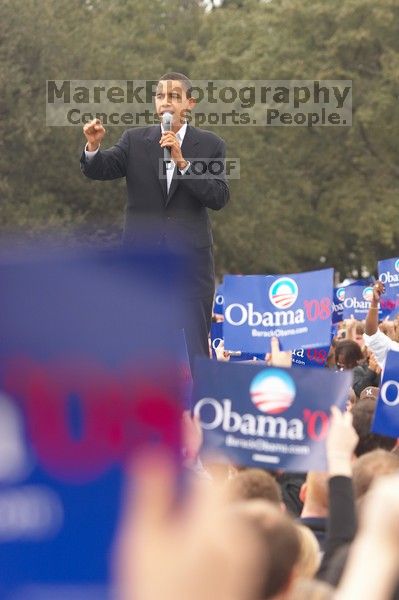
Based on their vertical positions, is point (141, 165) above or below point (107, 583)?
above

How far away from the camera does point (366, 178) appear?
45125 millimetres

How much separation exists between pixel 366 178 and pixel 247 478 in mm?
40991

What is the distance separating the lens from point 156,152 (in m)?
7.57

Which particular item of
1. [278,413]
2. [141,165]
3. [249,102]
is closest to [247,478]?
[278,413]

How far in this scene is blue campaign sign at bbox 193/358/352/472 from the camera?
15.4ft

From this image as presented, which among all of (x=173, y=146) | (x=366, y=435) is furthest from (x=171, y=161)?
(x=366, y=435)

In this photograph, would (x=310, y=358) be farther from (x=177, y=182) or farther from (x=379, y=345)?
(x=177, y=182)

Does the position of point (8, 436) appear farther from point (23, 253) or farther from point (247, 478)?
point (247, 478)

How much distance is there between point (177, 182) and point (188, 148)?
22 centimetres

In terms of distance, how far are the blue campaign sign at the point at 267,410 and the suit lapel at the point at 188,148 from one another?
2479 mm

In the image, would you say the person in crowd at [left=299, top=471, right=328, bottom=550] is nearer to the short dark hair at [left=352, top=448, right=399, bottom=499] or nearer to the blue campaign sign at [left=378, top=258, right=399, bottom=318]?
the short dark hair at [left=352, top=448, right=399, bottom=499]

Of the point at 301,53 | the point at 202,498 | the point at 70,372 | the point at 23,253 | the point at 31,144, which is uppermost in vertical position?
the point at 301,53

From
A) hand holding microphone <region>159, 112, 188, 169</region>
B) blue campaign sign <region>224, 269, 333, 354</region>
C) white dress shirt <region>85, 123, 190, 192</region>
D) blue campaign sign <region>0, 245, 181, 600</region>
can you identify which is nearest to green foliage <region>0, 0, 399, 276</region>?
blue campaign sign <region>224, 269, 333, 354</region>

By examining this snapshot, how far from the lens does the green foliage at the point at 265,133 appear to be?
40844 mm
